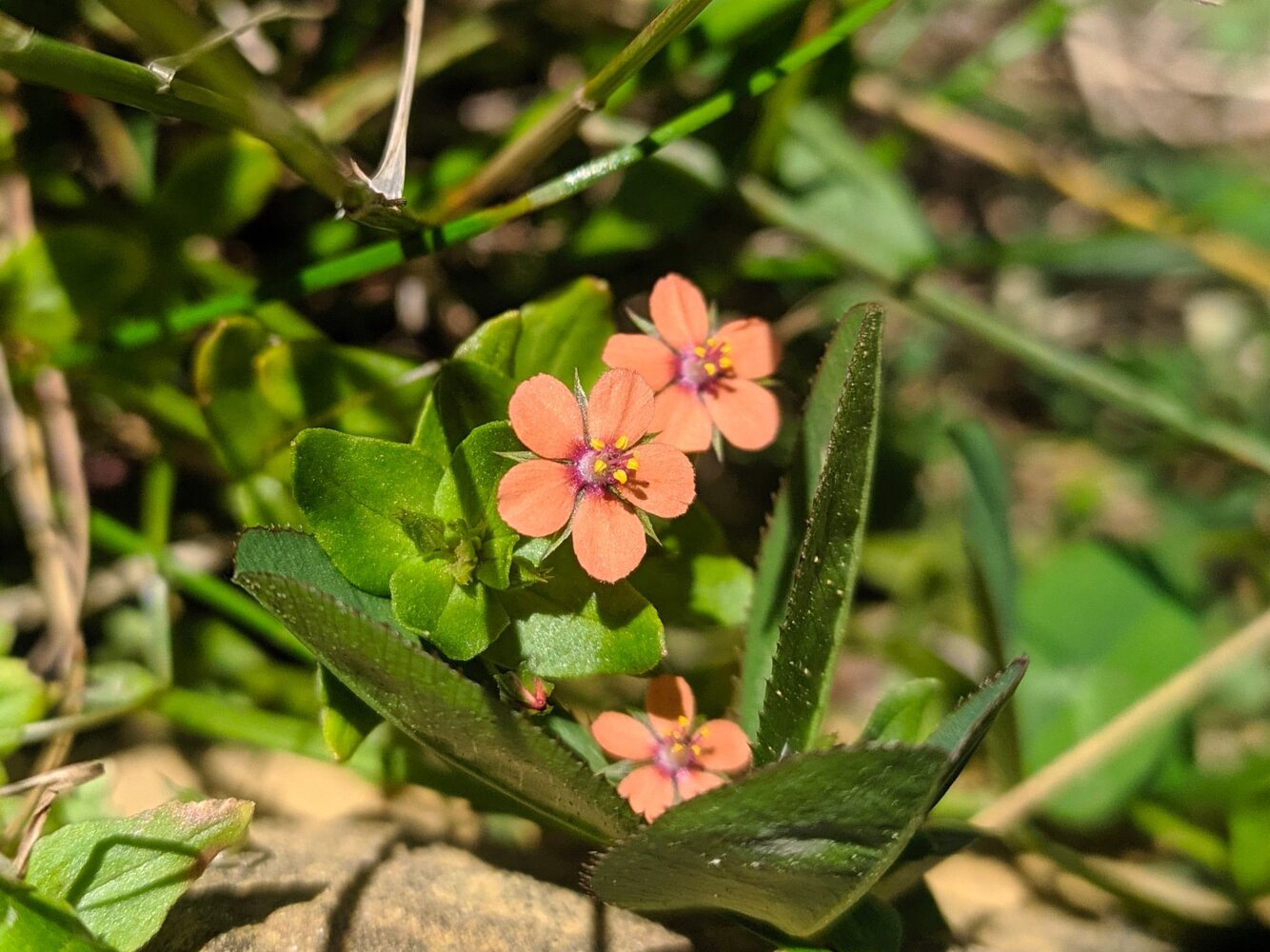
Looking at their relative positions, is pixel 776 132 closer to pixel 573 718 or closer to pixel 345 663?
pixel 573 718

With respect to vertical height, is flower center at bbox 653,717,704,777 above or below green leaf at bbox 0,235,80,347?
below

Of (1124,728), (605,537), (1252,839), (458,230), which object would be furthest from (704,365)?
(1252,839)

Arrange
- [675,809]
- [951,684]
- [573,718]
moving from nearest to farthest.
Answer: [675,809] < [573,718] < [951,684]

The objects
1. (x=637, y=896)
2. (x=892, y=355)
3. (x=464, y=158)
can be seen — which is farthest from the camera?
(x=892, y=355)

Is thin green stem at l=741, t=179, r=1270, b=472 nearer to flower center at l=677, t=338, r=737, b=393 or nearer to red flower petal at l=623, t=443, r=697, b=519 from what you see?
flower center at l=677, t=338, r=737, b=393

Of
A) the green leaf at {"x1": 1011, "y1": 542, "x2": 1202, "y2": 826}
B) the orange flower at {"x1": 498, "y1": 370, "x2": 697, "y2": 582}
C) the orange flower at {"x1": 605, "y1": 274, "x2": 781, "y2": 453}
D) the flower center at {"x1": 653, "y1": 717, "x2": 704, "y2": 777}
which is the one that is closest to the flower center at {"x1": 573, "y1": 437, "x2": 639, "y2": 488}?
the orange flower at {"x1": 498, "y1": 370, "x2": 697, "y2": 582}

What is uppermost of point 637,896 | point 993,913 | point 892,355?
point 892,355

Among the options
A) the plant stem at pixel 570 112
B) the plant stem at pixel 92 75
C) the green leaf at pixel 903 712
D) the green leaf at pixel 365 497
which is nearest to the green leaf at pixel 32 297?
the plant stem at pixel 92 75

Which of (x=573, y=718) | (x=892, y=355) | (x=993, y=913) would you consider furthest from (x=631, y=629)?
(x=892, y=355)
